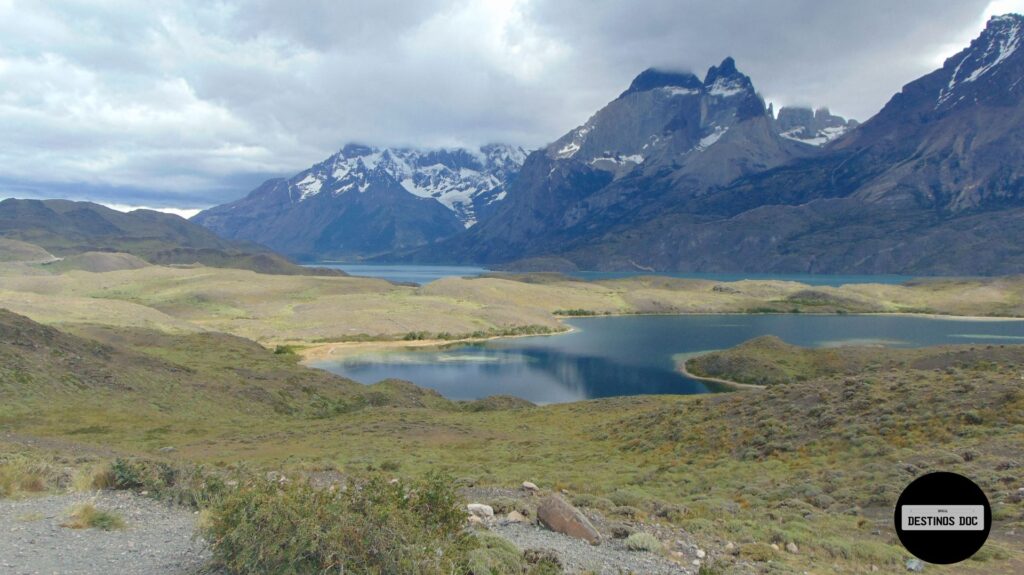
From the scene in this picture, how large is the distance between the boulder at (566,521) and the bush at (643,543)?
2.18ft

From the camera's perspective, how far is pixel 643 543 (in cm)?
1280

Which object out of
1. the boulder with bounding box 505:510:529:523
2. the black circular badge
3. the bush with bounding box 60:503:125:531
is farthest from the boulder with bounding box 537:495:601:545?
the bush with bounding box 60:503:125:531

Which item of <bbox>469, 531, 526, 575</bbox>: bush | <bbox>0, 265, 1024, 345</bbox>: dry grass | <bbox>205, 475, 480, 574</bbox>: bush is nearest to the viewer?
<bbox>205, 475, 480, 574</bbox>: bush

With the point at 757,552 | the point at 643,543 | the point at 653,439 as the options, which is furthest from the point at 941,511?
the point at 653,439

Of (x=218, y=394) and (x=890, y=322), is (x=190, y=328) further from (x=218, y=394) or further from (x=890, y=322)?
(x=890, y=322)

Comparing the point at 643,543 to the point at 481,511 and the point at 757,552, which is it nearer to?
the point at 757,552

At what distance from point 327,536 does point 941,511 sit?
9.19 m

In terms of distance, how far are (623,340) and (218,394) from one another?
89581mm

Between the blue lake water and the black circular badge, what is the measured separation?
6374cm

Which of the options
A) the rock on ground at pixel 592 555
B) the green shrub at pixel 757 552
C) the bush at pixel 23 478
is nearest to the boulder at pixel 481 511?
the rock on ground at pixel 592 555

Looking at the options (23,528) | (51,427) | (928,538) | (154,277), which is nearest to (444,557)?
(928,538)

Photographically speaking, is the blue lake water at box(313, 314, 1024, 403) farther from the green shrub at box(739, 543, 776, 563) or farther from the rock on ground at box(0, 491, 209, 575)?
the rock on ground at box(0, 491, 209, 575)

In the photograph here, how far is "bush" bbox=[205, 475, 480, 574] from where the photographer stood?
30.0ft

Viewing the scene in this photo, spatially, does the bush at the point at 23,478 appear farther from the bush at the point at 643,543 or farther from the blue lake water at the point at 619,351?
the blue lake water at the point at 619,351
